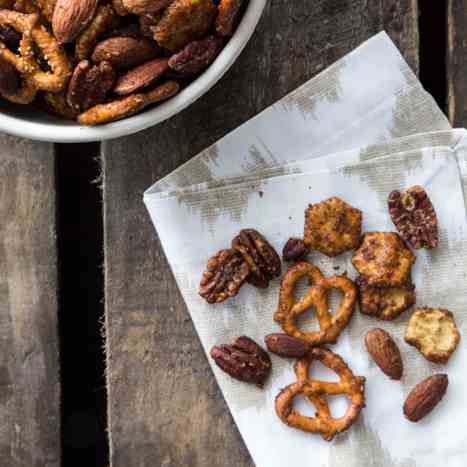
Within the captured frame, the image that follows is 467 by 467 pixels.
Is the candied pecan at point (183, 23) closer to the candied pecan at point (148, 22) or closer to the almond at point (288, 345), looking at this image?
the candied pecan at point (148, 22)

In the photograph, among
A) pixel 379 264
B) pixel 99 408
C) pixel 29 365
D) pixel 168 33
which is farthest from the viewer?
pixel 99 408

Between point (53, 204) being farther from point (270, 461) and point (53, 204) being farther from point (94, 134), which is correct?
point (270, 461)

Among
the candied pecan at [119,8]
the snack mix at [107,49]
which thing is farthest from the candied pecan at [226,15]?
the candied pecan at [119,8]

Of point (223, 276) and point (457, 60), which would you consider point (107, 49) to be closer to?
point (223, 276)

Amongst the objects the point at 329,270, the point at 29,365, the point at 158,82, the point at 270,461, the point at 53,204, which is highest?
the point at 158,82

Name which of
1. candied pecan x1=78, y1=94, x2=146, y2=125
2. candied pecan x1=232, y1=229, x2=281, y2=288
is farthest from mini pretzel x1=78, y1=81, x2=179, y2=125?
candied pecan x1=232, y1=229, x2=281, y2=288

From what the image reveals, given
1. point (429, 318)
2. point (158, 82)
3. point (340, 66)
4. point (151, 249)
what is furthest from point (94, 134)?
point (429, 318)

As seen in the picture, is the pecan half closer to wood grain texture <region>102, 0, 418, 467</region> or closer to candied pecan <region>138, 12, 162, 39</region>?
wood grain texture <region>102, 0, 418, 467</region>
